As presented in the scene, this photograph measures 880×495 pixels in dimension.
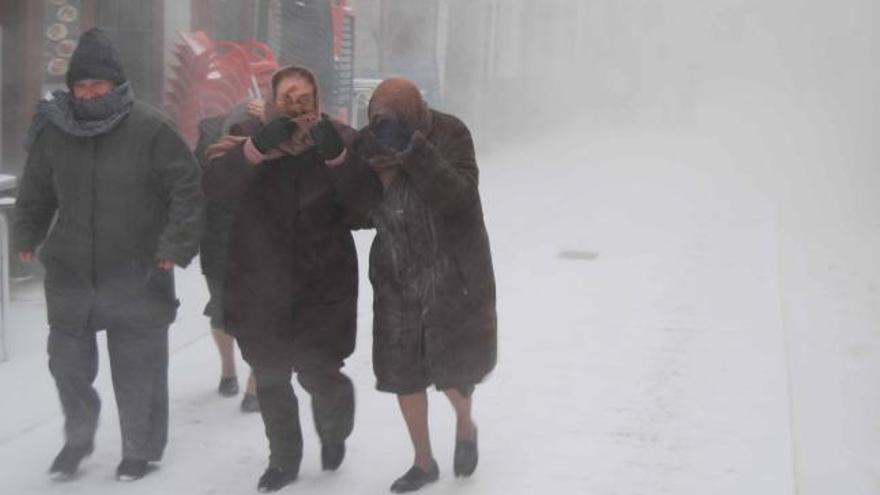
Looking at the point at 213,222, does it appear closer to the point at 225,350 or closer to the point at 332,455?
the point at 225,350

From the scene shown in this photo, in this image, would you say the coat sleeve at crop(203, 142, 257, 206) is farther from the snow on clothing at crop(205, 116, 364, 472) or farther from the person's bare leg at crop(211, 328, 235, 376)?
the person's bare leg at crop(211, 328, 235, 376)

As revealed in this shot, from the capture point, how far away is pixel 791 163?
23.1 m

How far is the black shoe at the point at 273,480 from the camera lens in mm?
5059

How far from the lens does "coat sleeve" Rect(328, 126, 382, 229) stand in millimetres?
4742

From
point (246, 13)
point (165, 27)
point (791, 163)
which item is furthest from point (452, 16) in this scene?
point (165, 27)

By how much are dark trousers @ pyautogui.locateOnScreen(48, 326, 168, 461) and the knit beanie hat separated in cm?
91

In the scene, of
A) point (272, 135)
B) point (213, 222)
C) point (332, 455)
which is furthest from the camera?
point (213, 222)

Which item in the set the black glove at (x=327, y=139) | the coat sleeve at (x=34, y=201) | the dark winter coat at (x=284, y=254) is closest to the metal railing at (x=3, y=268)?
the coat sleeve at (x=34, y=201)

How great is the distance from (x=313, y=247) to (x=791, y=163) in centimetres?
1936

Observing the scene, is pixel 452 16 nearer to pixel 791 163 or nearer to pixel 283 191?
pixel 791 163

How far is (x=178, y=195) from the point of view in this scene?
4922mm

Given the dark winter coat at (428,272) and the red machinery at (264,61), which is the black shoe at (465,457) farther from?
the red machinery at (264,61)

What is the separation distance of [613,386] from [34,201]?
3.03m

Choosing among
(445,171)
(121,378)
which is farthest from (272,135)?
(121,378)
